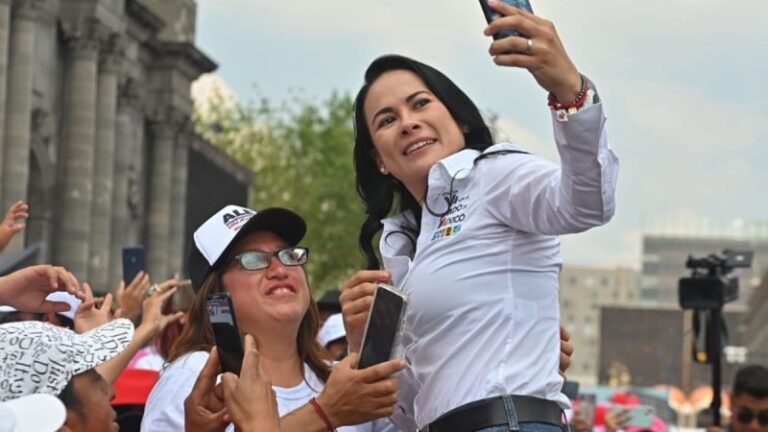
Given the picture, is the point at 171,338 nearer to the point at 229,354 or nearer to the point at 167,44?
the point at 229,354

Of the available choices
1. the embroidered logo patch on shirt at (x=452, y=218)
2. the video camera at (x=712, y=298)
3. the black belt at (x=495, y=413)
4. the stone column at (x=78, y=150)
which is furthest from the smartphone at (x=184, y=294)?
the stone column at (x=78, y=150)

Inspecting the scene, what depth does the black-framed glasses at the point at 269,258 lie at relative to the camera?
7.20m

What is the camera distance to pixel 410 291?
643 cm

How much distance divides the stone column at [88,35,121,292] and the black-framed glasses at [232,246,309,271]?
3748cm

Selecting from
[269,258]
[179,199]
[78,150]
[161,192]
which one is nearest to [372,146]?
[269,258]

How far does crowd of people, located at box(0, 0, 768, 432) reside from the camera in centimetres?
574

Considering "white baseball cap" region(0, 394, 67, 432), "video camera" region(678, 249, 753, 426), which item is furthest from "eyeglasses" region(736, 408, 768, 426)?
"white baseball cap" region(0, 394, 67, 432)

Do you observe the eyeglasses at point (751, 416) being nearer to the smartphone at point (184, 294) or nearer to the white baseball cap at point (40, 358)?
the smartphone at point (184, 294)

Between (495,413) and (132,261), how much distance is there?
16.1ft

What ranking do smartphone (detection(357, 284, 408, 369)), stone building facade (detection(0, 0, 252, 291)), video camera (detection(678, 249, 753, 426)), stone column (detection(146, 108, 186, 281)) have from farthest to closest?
stone column (detection(146, 108, 186, 281)) → stone building facade (detection(0, 0, 252, 291)) → video camera (detection(678, 249, 753, 426)) → smartphone (detection(357, 284, 408, 369))

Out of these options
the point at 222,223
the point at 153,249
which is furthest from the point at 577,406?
the point at 153,249

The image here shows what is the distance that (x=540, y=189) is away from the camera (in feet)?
20.1

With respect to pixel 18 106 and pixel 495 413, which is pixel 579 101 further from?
pixel 18 106

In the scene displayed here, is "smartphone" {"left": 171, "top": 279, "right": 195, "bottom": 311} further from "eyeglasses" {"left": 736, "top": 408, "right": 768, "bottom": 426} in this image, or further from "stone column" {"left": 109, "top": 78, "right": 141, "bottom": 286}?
"stone column" {"left": 109, "top": 78, "right": 141, "bottom": 286}
